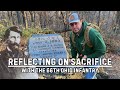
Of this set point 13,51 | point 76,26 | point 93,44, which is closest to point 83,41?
point 93,44

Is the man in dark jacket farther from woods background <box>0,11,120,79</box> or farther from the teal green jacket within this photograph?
the teal green jacket

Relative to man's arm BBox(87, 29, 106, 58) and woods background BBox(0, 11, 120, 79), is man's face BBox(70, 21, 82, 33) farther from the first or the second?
man's arm BBox(87, 29, 106, 58)

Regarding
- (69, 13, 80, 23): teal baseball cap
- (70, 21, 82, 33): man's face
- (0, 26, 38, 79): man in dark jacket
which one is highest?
(69, 13, 80, 23): teal baseball cap

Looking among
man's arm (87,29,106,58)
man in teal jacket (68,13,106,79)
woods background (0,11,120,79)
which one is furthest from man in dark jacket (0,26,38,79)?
man's arm (87,29,106,58)

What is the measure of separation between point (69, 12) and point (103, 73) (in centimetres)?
126

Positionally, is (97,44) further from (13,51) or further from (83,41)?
(13,51)

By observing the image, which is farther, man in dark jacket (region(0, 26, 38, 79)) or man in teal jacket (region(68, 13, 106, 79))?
man in dark jacket (region(0, 26, 38, 79))

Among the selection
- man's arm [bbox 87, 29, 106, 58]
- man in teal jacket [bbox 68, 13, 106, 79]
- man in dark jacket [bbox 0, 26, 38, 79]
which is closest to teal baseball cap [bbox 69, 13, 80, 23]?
man in teal jacket [bbox 68, 13, 106, 79]

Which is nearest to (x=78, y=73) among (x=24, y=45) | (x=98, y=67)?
(x=98, y=67)

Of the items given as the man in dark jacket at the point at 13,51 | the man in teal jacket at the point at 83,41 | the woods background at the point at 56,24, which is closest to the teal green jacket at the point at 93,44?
the man in teal jacket at the point at 83,41

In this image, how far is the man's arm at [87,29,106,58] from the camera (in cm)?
1027

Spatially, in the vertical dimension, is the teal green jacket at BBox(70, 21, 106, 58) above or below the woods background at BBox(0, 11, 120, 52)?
below

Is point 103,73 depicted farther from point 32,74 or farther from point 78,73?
point 32,74

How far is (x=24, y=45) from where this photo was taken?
10.5 metres
